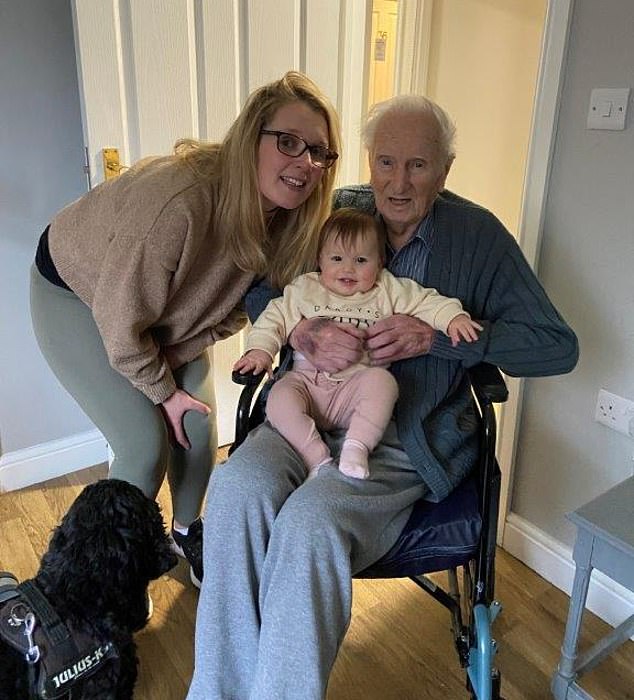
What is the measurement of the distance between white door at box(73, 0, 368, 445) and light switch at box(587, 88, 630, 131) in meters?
1.03

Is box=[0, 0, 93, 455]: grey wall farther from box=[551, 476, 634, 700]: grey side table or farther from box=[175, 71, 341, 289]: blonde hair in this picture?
box=[551, 476, 634, 700]: grey side table

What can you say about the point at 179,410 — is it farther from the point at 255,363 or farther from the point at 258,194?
the point at 258,194

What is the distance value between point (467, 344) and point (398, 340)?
14 centimetres

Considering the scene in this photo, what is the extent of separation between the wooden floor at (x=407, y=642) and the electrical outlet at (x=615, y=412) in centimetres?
53

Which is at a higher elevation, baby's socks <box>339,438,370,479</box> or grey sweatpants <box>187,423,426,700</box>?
baby's socks <box>339,438,370,479</box>

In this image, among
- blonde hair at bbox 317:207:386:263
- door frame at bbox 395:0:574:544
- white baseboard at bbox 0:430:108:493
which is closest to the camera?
blonde hair at bbox 317:207:386:263

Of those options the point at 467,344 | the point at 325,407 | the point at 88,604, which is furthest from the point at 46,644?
the point at 467,344

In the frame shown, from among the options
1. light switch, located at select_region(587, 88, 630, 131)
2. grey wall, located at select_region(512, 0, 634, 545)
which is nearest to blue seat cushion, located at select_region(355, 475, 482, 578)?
grey wall, located at select_region(512, 0, 634, 545)

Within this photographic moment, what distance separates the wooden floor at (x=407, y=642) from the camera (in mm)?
1498

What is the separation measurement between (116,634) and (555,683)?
3.13 feet

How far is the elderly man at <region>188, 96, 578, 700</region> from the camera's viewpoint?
1092mm

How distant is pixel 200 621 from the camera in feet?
3.85

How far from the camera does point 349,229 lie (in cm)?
143

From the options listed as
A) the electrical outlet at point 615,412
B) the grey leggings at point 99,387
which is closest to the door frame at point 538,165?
the electrical outlet at point 615,412
